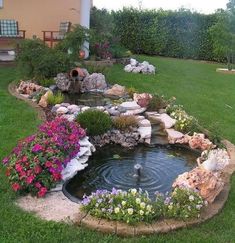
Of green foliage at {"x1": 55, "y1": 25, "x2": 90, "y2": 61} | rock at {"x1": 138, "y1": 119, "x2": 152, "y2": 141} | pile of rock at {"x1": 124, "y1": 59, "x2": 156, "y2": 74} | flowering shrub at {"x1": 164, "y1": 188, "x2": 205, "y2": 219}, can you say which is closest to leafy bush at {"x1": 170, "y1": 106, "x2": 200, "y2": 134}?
rock at {"x1": 138, "y1": 119, "x2": 152, "y2": 141}

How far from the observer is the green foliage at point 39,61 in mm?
9812

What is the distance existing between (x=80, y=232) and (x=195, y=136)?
3428 mm

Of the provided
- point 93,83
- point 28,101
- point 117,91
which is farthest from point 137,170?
point 93,83

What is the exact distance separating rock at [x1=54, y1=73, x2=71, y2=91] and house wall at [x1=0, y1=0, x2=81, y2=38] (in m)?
4.47

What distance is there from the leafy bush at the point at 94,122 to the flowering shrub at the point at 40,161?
136 cm

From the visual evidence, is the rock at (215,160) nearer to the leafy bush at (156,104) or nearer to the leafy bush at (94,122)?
the leafy bush at (94,122)

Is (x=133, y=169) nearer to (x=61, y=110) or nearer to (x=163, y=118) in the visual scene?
(x=163, y=118)

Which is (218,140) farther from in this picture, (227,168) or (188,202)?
(188,202)

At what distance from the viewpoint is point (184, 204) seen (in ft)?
14.3

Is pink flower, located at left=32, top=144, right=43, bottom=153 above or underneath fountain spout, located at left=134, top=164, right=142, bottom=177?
above

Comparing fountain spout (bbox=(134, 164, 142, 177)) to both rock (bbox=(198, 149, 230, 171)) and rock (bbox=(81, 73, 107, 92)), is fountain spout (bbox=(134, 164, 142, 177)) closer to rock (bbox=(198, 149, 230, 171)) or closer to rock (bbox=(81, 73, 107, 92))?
rock (bbox=(198, 149, 230, 171))

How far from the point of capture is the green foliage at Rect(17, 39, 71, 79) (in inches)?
386

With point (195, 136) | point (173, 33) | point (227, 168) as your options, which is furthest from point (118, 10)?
point (227, 168)

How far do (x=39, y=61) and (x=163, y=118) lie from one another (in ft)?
11.1
